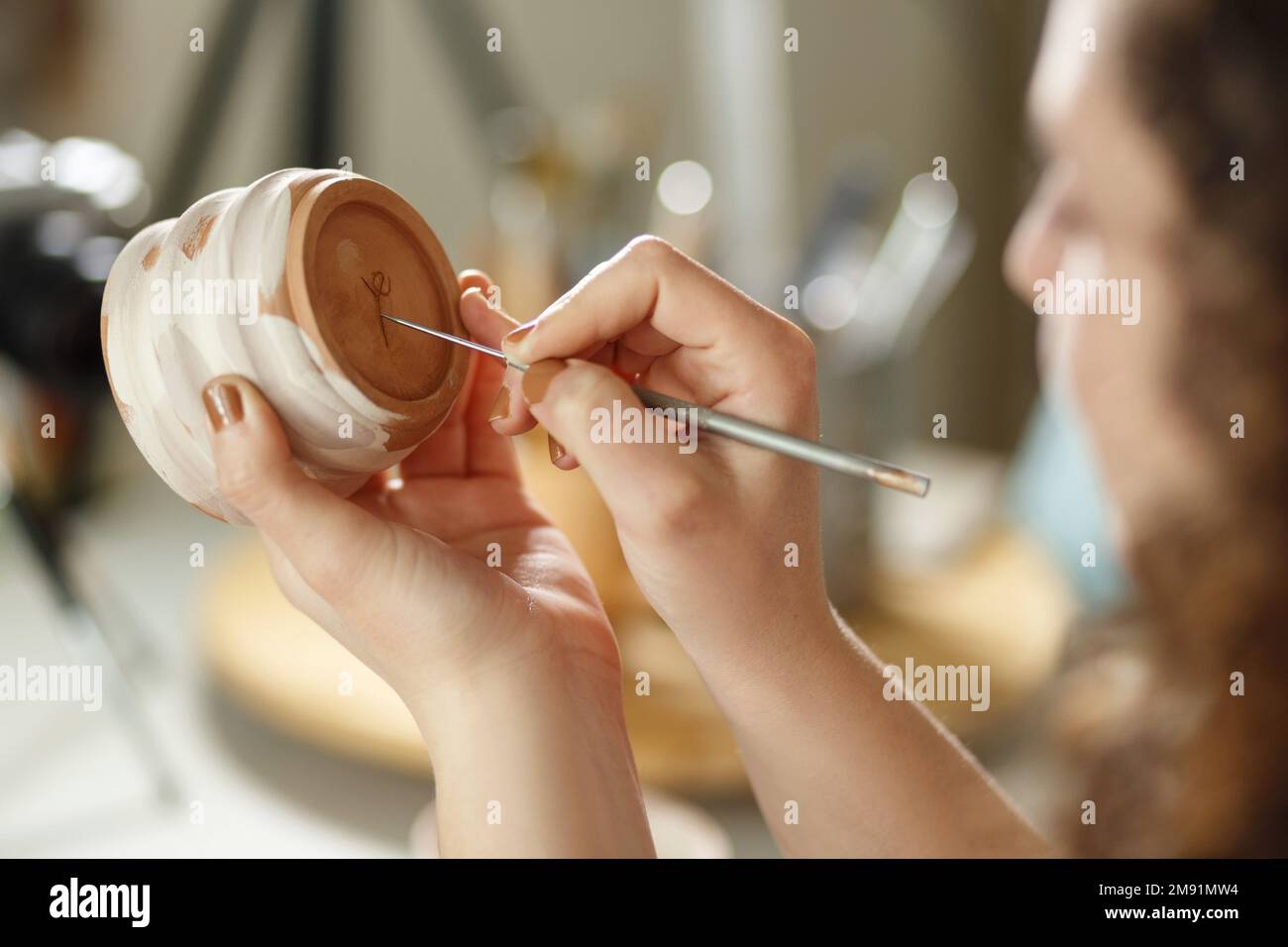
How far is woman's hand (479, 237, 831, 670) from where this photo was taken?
1.30 feet

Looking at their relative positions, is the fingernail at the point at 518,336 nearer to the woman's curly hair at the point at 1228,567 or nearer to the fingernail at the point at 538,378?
the fingernail at the point at 538,378

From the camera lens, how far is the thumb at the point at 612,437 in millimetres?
388

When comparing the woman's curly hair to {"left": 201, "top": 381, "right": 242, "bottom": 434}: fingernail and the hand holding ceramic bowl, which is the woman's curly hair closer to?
the hand holding ceramic bowl

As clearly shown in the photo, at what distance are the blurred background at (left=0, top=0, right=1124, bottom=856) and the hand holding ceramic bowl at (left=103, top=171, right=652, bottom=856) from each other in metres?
0.15

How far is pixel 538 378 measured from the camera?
0.41 metres

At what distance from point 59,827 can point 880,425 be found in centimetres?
65

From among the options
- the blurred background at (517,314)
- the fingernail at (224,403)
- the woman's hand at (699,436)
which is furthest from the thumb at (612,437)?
the blurred background at (517,314)

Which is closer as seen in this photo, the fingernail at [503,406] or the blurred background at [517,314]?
the fingernail at [503,406]

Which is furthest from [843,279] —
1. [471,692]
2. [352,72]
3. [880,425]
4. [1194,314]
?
[352,72]

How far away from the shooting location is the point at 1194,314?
451 mm

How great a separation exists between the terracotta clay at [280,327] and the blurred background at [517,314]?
9.3 inches

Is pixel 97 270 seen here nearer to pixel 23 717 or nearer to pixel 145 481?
pixel 23 717

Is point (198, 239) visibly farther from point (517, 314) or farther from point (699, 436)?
point (517, 314)
